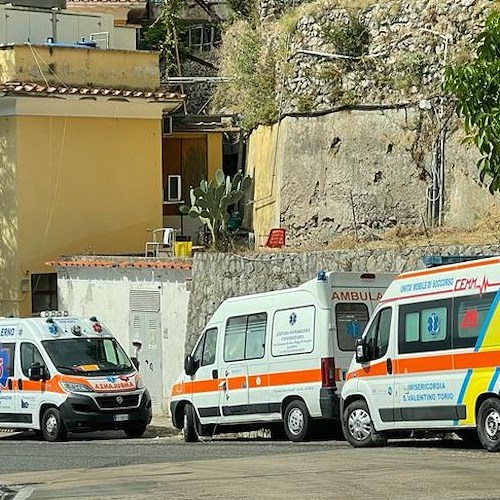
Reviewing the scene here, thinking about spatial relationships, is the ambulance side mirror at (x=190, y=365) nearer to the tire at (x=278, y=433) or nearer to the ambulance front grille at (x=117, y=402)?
the tire at (x=278, y=433)

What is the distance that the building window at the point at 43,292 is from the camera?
35531mm

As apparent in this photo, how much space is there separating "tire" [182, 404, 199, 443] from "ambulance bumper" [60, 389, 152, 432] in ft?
7.01

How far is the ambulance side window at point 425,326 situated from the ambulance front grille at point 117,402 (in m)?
8.81

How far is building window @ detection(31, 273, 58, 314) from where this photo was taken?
35.5 meters

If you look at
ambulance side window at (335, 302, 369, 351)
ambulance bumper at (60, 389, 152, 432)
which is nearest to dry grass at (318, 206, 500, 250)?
ambulance side window at (335, 302, 369, 351)

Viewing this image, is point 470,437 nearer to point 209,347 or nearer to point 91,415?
point 209,347

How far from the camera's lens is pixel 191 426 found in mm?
24719

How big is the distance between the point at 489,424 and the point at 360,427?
9.87 ft

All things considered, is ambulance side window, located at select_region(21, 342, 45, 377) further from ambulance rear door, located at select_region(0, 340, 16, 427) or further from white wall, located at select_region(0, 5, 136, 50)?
white wall, located at select_region(0, 5, 136, 50)

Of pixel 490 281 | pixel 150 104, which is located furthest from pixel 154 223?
pixel 490 281

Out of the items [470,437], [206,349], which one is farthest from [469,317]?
[206,349]

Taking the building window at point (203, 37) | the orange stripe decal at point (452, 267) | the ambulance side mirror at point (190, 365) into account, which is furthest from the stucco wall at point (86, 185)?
the orange stripe decal at point (452, 267)

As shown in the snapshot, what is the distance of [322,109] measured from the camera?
113 feet

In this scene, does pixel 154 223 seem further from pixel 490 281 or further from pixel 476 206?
pixel 490 281
